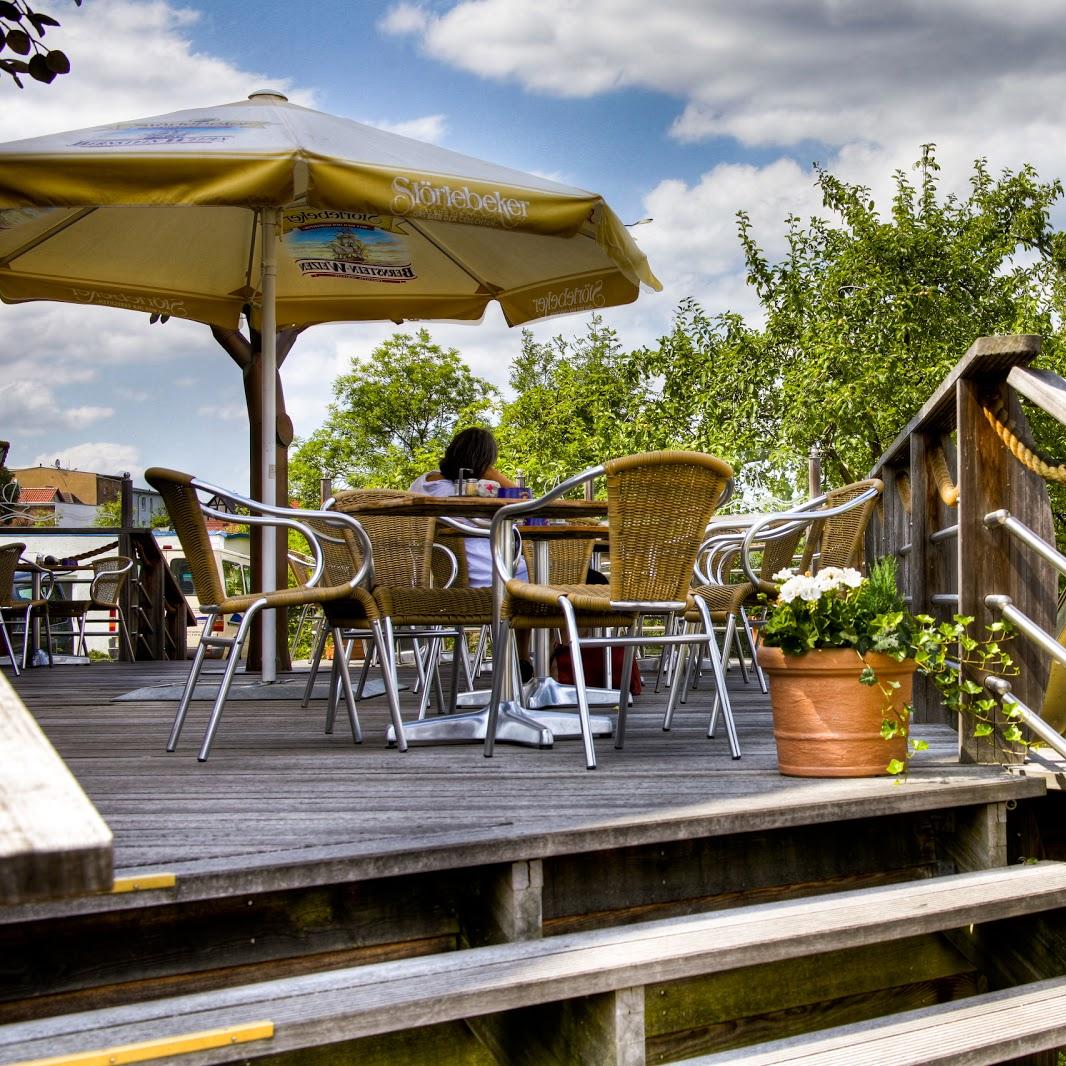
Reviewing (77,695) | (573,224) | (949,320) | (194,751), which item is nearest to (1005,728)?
(194,751)

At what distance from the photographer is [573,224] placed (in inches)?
181

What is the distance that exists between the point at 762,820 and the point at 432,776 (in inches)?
37.1

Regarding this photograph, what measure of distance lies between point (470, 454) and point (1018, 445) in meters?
2.64

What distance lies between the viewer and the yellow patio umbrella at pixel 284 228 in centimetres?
410

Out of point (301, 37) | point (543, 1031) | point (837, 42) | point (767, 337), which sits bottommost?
point (543, 1031)

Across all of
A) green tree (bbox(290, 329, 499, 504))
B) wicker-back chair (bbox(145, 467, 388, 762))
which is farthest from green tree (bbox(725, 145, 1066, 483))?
green tree (bbox(290, 329, 499, 504))

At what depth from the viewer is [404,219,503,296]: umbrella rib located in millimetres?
6109

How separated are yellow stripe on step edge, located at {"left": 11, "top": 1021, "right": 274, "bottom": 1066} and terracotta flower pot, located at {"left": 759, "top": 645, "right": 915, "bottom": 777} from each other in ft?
5.08

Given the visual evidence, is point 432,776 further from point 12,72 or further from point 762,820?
point 12,72

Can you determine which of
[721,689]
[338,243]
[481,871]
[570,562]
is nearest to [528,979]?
[481,871]

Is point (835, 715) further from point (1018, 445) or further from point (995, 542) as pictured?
point (1018, 445)

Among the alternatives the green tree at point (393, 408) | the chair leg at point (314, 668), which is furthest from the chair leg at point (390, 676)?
the green tree at point (393, 408)

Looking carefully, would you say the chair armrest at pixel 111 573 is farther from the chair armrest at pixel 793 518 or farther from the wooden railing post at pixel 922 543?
the wooden railing post at pixel 922 543

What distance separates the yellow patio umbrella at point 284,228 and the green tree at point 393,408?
24.0 m
